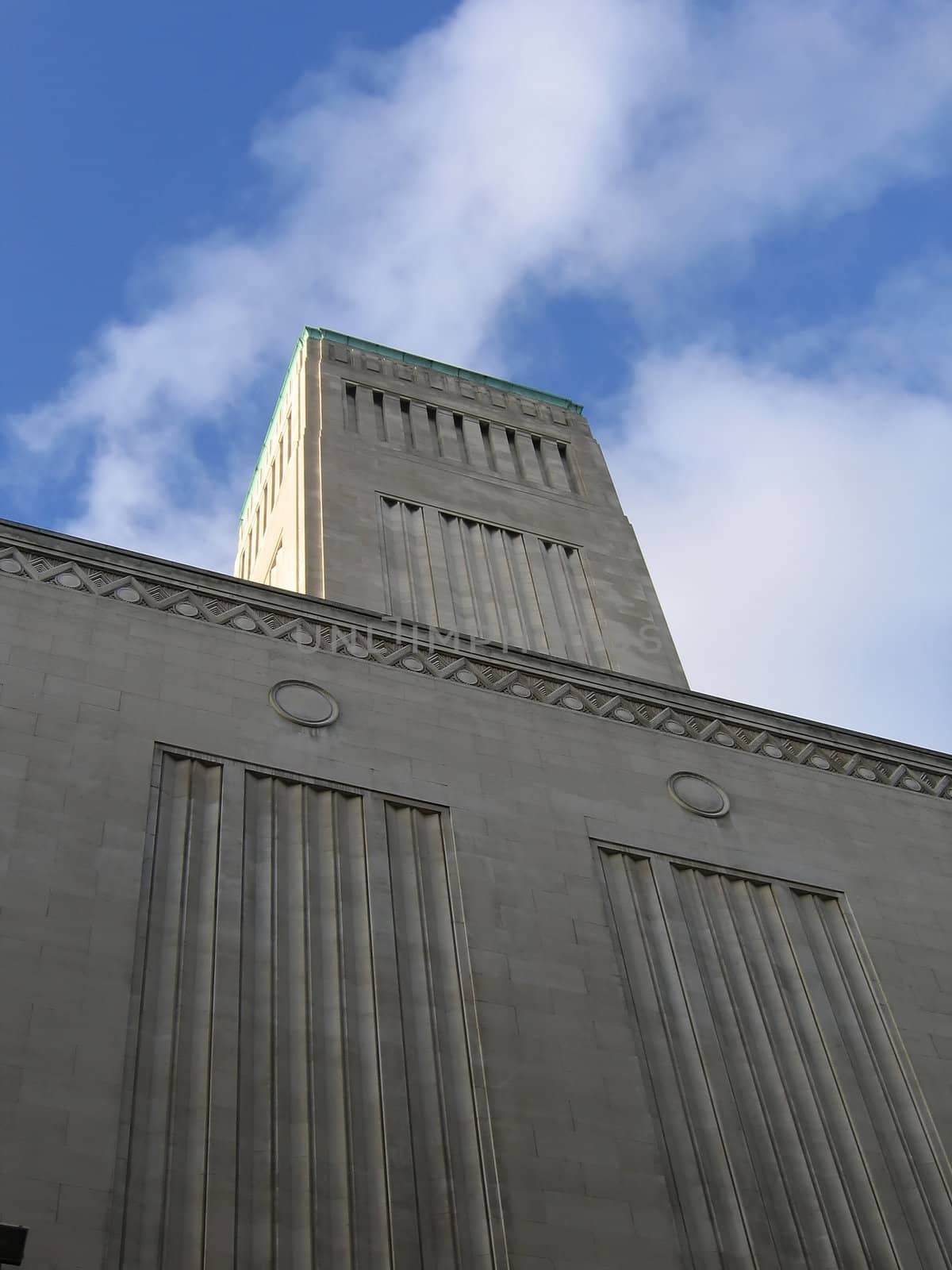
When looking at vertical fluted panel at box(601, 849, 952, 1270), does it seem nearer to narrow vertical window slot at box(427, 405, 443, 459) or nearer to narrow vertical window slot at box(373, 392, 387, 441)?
narrow vertical window slot at box(427, 405, 443, 459)

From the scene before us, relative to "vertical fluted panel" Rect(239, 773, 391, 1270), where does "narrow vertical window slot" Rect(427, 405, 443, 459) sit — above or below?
above

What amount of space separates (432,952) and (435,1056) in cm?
99

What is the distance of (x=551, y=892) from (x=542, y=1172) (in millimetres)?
2794

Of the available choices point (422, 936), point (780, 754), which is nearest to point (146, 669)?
point (422, 936)

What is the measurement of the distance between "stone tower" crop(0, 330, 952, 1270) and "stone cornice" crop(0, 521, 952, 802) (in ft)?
0.14

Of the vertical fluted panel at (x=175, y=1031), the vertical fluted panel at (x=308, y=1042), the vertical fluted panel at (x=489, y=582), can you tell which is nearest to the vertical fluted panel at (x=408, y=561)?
the vertical fluted panel at (x=489, y=582)

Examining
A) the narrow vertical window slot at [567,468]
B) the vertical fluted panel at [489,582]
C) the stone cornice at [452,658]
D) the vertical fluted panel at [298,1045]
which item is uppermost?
the narrow vertical window slot at [567,468]

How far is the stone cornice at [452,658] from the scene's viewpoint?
1455 centimetres

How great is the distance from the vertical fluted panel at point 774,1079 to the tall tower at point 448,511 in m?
5.65

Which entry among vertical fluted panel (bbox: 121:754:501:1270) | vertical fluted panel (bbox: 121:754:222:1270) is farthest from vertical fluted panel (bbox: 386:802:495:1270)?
vertical fluted panel (bbox: 121:754:222:1270)

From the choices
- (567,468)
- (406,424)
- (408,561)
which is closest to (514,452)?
(567,468)

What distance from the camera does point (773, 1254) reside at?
11.2 m

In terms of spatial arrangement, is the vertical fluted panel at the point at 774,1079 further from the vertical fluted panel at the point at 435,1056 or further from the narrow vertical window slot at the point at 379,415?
the narrow vertical window slot at the point at 379,415

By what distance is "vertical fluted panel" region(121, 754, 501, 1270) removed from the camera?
390 inches
